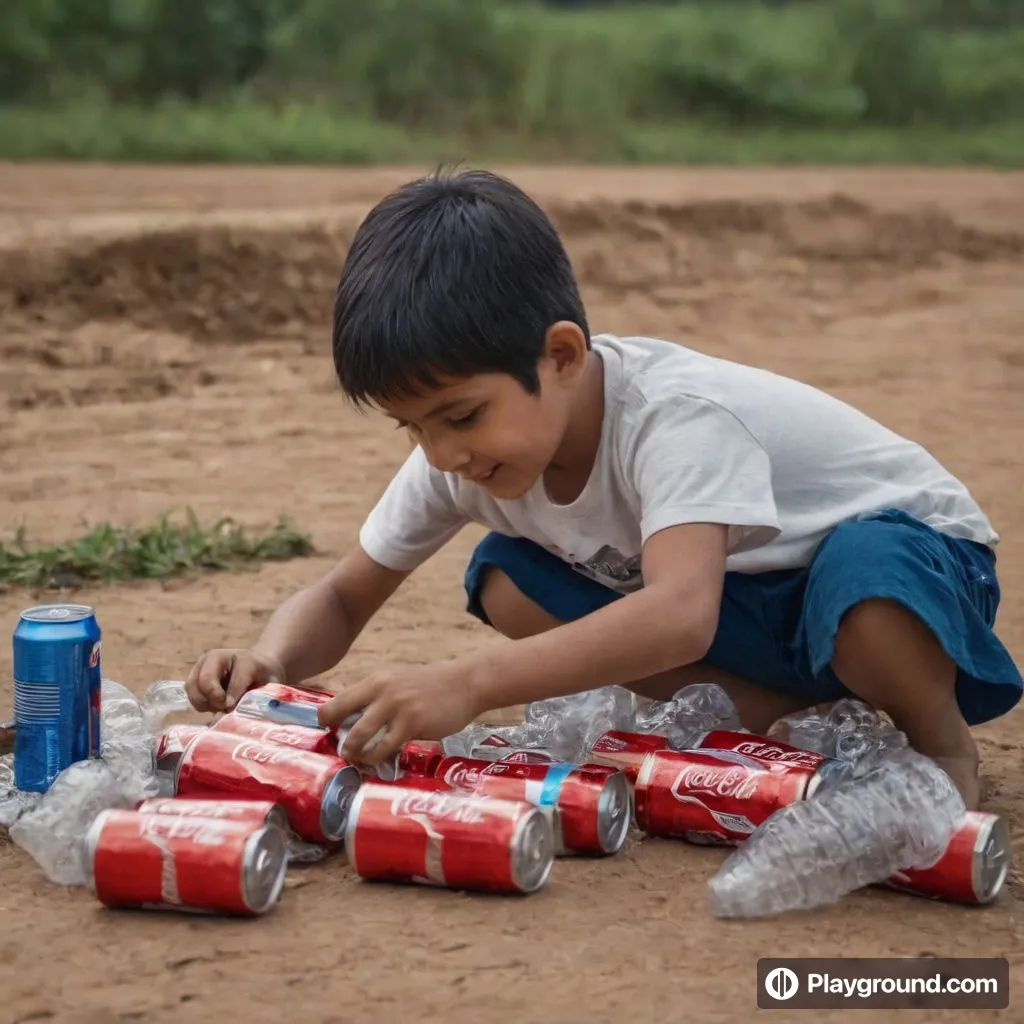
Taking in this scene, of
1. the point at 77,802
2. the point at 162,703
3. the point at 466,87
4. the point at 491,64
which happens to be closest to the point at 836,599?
the point at 77,802

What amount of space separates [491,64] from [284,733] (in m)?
16.2

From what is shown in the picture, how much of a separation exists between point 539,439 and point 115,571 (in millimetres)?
2328

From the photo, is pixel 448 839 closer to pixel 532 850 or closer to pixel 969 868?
pixel 532 850

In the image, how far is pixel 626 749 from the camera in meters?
2.99

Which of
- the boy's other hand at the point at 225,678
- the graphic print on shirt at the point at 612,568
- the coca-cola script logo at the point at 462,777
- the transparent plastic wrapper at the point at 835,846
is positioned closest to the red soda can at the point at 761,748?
the transparent plastic wrapper at the point at 835,846

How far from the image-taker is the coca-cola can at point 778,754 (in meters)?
2.77

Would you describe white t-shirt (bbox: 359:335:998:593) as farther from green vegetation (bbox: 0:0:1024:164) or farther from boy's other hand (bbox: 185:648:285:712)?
green vegetation (bbox: 0:0:1024:164)

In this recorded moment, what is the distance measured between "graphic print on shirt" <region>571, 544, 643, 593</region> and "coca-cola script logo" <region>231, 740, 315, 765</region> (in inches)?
26.3

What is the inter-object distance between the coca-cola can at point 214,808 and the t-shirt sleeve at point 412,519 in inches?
31.6

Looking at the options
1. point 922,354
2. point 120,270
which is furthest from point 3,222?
point 922,354

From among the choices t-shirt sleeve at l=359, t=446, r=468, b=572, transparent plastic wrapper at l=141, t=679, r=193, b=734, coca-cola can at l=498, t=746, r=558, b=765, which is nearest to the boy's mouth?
t-shirt sleeve at l=359, t=446, r=468, b=572

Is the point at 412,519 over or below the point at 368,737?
over

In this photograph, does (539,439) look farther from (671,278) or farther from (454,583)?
(671,278)

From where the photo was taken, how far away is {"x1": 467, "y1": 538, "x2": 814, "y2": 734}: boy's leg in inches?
130
